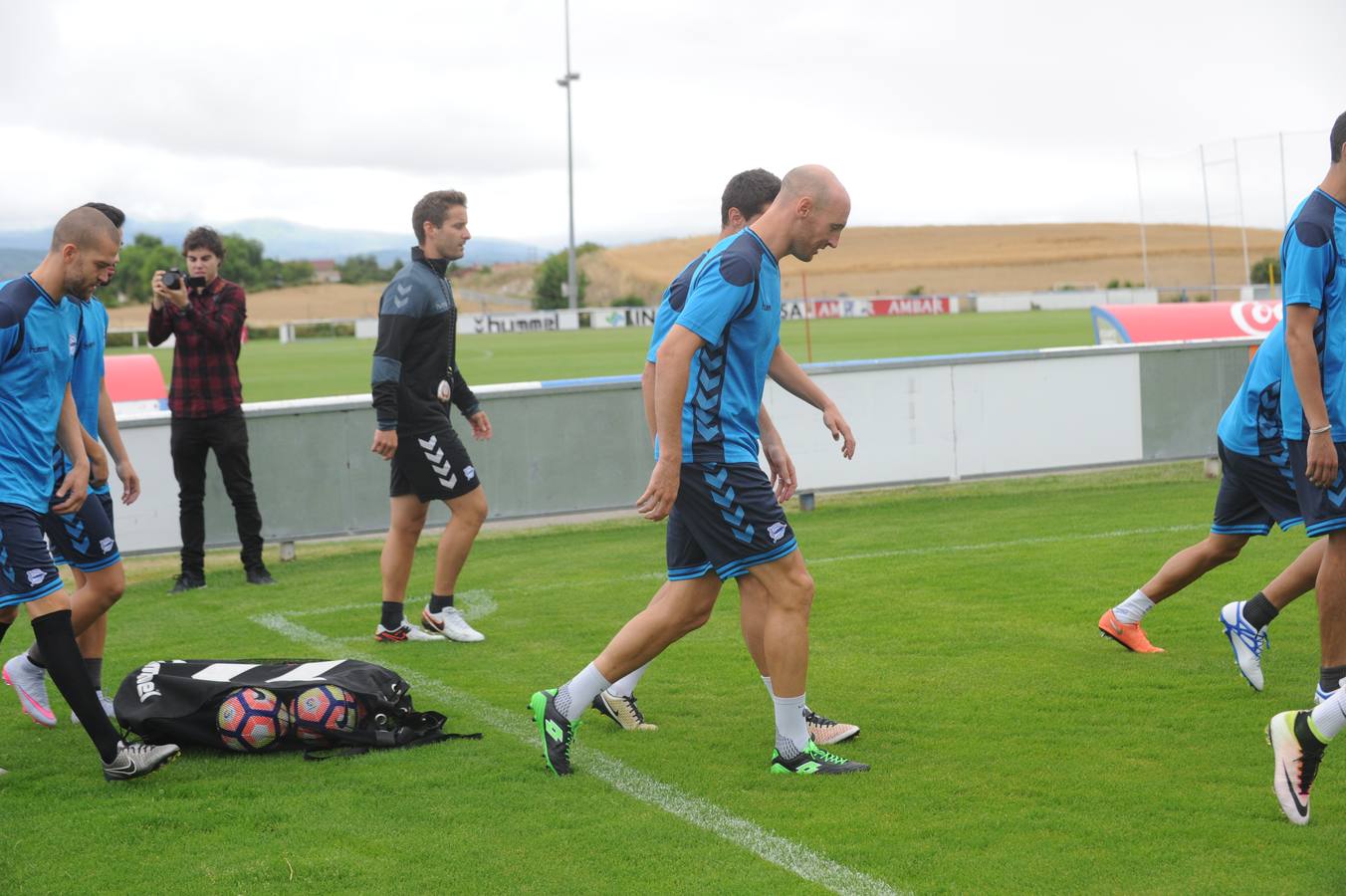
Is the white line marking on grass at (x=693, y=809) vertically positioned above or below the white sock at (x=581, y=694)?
below

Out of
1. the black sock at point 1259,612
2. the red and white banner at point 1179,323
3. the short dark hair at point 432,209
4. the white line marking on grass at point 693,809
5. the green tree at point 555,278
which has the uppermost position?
the green tree at point 555,278

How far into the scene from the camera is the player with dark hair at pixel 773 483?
4902 millimetres

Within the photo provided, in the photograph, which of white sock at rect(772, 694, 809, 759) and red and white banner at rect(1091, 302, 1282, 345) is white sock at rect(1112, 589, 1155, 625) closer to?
→ white sock at rect(772, 694, 809, 759)

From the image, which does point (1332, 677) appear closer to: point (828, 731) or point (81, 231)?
point (828, 731)

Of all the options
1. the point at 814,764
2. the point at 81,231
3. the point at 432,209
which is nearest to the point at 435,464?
the point at 432,209

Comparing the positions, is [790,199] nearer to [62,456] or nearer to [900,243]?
[62,456]

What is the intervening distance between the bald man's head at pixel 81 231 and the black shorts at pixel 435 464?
251 cm

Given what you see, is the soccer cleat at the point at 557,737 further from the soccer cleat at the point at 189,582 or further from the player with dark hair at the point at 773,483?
the soccer cleat at the point at 189,582

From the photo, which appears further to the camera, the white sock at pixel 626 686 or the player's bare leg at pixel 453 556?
the player's bare leg at pixel 453 556

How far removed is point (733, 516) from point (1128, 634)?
8.71 feet

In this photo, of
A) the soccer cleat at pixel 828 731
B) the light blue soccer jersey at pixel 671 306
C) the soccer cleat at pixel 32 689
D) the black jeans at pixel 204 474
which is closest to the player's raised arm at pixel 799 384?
the light blue soccer jersey at pixel 671 306

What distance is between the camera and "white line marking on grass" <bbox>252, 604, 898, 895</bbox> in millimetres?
3810

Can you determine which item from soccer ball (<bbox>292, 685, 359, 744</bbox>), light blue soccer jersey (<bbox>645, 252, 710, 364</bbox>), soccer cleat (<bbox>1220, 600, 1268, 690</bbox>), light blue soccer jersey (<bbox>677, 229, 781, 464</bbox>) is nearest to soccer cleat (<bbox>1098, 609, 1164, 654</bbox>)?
soccer cleat (<bbox>1220, 600, 1268, 690</bbox>)

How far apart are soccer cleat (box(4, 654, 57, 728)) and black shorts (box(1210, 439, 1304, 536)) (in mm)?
5027
